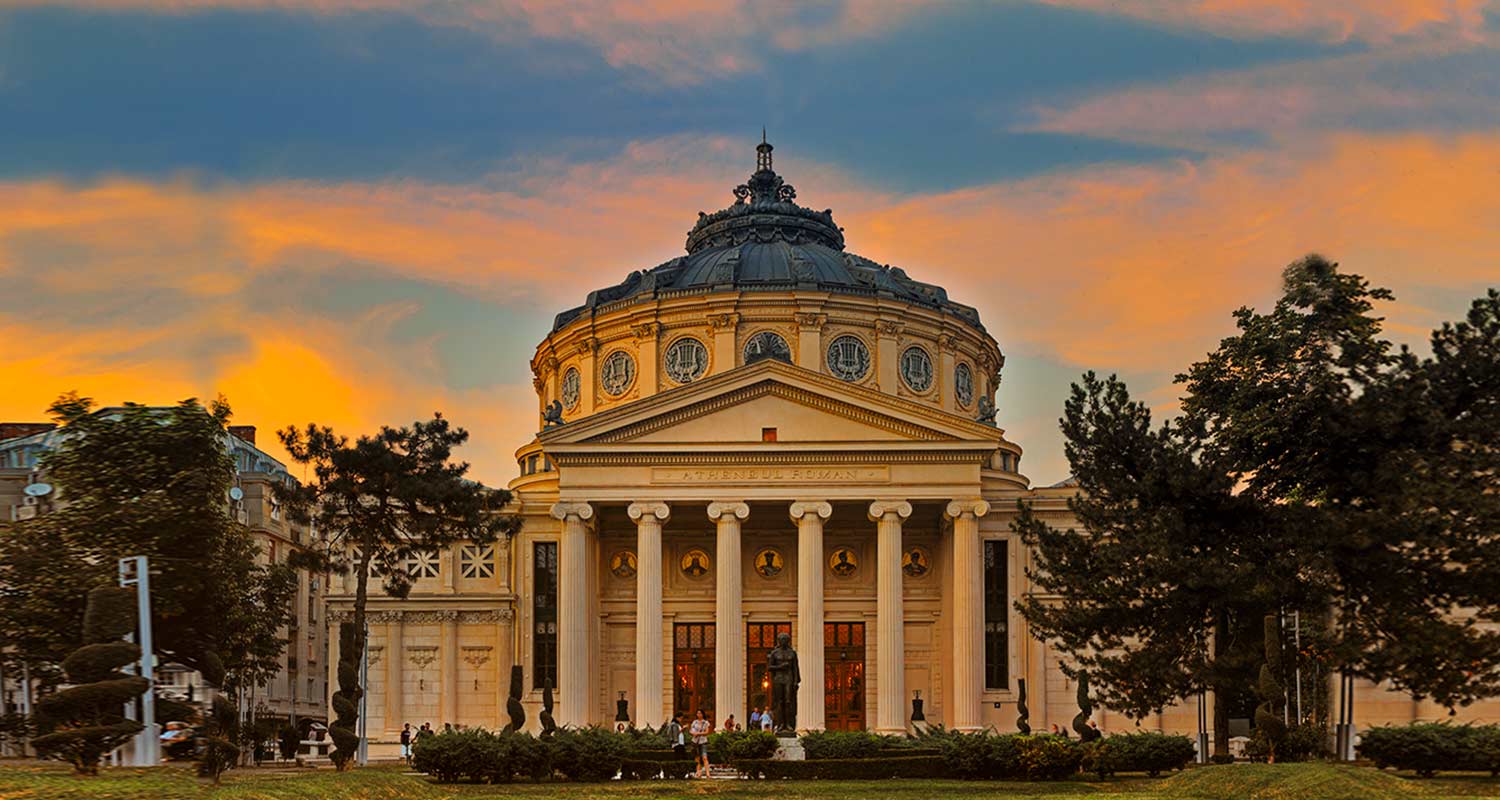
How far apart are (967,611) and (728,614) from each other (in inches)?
379

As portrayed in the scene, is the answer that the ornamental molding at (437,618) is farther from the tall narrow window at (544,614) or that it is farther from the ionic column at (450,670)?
the tall narrow window at (544,614)

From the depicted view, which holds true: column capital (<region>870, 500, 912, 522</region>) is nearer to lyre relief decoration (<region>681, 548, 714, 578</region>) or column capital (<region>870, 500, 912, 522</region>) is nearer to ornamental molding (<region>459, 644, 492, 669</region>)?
lyre relief decoration (<region>681, 548, 714, 578</region>)

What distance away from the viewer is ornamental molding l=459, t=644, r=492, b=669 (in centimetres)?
7019

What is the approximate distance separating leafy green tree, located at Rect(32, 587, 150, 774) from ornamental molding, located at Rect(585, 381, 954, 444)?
39152 mm

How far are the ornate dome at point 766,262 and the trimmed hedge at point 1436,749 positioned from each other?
Answer: 40.5 metres

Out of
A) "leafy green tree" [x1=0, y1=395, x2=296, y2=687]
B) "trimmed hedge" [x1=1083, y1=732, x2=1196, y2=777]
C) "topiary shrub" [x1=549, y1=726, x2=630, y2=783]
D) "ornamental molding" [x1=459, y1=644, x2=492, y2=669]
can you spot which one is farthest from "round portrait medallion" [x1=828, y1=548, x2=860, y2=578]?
"leafy green tree" [x1=0, y1=395, x2=296, y2=687]

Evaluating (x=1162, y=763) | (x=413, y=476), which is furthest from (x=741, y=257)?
(x=1162, y=763)

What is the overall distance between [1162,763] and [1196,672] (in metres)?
3.83

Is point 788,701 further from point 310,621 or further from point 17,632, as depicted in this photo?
point 310,621

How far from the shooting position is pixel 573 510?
2552 inches

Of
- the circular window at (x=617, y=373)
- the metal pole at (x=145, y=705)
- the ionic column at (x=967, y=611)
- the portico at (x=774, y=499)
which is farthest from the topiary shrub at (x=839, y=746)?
the circular window at (x=617, y=373)

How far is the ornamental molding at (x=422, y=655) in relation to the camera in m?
70.1

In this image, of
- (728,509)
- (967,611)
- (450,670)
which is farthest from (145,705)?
(450,670)

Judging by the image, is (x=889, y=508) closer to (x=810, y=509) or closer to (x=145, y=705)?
(x=810, y=509)
